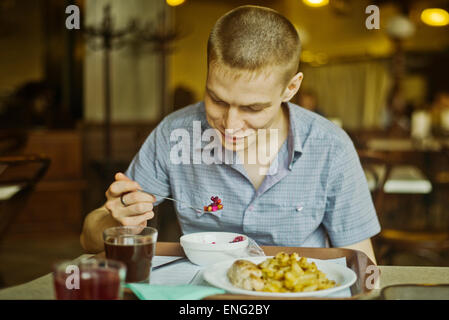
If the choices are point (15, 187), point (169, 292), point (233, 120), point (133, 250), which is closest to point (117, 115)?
point (15, 187)

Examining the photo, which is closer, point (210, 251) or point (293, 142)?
point (210, 251)

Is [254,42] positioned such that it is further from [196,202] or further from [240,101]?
[196,202]

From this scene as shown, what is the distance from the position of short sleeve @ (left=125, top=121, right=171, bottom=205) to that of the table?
0.39 meters

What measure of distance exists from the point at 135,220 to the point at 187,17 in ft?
23.5

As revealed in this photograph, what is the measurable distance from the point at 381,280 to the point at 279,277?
0.25 m

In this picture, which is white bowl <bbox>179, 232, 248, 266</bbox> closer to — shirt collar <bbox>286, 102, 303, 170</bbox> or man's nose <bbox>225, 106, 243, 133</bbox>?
man's nose <bbox>225, 106, 243, 133</bbox>

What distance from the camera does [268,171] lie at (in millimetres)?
1486

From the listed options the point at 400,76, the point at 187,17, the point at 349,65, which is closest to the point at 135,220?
the point at 400,76

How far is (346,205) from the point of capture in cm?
147

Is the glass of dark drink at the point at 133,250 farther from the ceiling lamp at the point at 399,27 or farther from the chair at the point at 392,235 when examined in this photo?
the ceiling lamp at the point at 399,27

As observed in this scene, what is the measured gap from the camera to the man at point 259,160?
4.19 feet

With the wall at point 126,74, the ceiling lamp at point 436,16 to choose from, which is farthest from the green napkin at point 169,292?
the ceiling lamp at point 436,16

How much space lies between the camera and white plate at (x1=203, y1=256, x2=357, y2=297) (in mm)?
858

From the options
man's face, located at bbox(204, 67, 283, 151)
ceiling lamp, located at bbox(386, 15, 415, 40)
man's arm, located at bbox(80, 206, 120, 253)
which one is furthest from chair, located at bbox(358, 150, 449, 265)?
ceiling lamp, located at bbox(386, 15, 415, 40)
